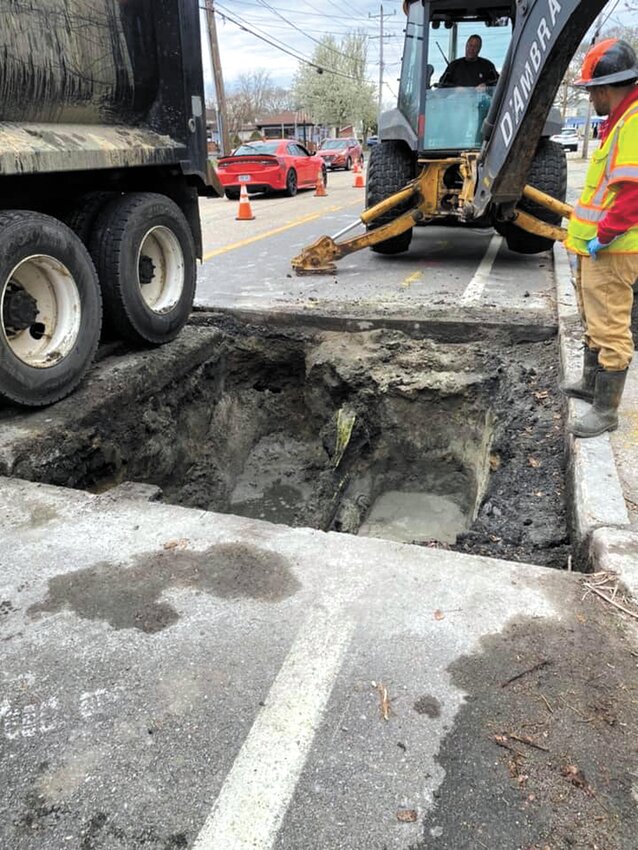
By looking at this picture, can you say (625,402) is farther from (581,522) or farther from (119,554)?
(119,554)

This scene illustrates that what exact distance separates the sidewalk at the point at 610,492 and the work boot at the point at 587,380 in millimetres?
70

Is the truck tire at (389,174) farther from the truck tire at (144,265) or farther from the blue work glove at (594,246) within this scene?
the blue work glove at (594,246)

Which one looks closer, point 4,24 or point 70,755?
point 70,755

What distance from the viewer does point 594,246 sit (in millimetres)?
3379

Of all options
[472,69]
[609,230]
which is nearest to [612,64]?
[609,230]

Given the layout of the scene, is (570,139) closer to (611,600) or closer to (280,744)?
(611,600)

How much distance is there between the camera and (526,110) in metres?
5.39

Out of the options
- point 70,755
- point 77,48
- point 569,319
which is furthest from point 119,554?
point 569,319

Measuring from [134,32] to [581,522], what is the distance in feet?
14.3

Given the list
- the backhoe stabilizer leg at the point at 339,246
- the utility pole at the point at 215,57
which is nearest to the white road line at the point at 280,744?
the backhoe stabilizer leg at the point at 339,246

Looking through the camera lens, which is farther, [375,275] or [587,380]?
[375,275]

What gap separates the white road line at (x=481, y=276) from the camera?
22.6 feet

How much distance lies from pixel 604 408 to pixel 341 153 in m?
32.3

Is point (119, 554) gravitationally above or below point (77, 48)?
below
